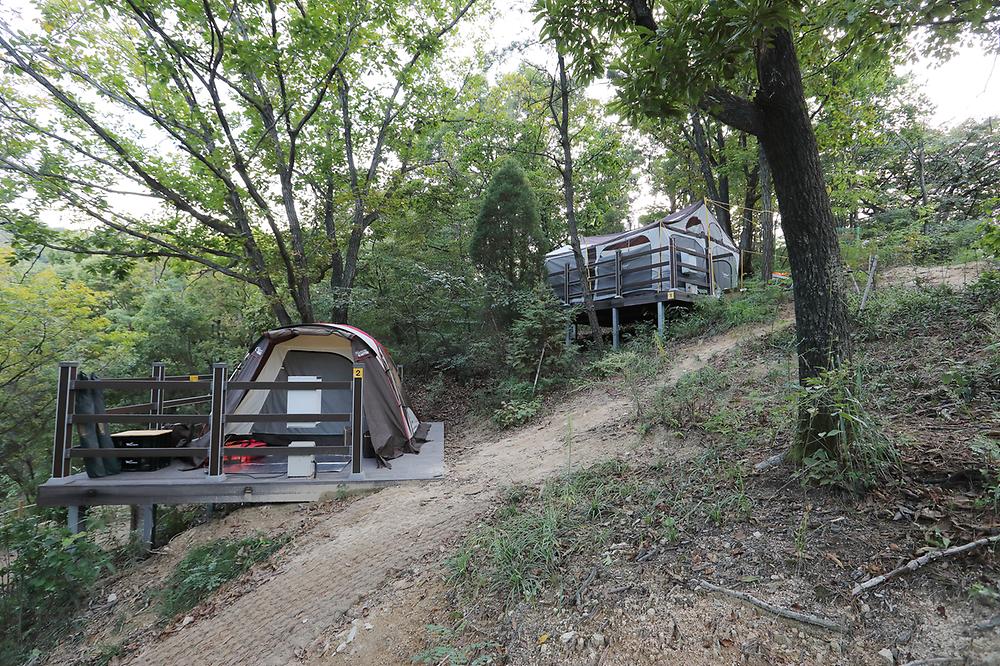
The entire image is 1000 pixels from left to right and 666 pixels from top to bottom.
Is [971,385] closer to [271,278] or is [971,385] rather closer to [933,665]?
[933,665]

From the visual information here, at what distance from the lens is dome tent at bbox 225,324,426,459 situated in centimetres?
612

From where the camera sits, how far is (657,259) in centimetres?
1098

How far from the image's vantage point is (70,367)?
4.76m

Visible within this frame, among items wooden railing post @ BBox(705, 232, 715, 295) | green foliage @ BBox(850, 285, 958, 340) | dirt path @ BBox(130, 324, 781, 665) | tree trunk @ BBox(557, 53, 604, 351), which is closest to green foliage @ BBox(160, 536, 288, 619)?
dirt path @ BBox(130, 324, 781, 665)

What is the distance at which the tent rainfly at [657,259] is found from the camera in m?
10.4

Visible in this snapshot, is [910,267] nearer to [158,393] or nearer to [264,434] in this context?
[264,434]

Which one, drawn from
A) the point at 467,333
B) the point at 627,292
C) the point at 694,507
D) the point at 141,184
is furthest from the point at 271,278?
the point at 694,507

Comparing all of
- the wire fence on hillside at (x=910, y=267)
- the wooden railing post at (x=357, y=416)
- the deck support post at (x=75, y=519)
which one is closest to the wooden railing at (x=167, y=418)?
the wooden railing post at (x=357, y=416)

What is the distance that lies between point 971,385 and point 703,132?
1392cm

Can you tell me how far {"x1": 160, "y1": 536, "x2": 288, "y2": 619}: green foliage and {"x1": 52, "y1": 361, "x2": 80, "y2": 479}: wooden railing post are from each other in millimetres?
1667

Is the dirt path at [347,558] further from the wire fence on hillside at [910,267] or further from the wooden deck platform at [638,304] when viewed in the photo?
the wooden deck platform at [638,304]

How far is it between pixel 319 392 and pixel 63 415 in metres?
2.59

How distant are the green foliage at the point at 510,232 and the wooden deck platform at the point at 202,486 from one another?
5.86m

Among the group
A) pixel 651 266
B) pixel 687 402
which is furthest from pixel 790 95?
pixel 651 266
